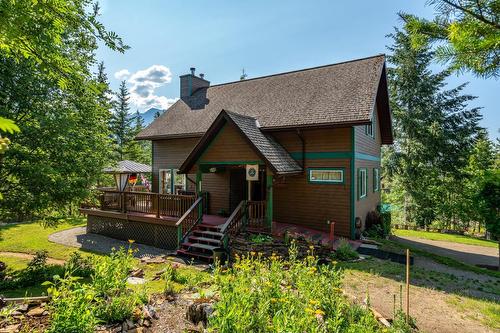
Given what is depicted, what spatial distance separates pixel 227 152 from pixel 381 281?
22.4 feet

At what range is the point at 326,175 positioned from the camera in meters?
12.1

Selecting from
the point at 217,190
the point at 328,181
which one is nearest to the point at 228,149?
the point at 217,190

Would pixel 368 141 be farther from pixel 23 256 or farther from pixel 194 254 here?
pixel 23 256

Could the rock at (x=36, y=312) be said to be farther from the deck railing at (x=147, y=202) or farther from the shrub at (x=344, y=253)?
the shrub at (x=344, y=253)

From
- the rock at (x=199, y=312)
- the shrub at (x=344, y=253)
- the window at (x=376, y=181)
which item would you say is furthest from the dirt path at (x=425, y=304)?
the window at (x=376, y=181)

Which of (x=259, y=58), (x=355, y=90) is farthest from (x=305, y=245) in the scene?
(x=259, y=58)

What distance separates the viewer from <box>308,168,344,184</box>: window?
11.9 meters

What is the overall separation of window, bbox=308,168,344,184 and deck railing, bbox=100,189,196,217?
17.3 ft

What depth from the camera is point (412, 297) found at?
22.2 ft

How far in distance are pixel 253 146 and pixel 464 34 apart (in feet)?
25.9

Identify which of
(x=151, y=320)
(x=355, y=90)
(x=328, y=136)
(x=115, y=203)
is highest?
(x=355, y=90)

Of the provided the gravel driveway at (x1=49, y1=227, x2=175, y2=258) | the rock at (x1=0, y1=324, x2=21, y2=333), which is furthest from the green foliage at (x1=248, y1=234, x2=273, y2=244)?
the rock at (x1=0, y1=324, x2=21, y2=333)

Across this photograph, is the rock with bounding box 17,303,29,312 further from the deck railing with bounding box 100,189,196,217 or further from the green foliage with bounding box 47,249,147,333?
the deck railing with bounding box 100,189,196,217

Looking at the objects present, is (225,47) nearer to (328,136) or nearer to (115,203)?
(328,136)
